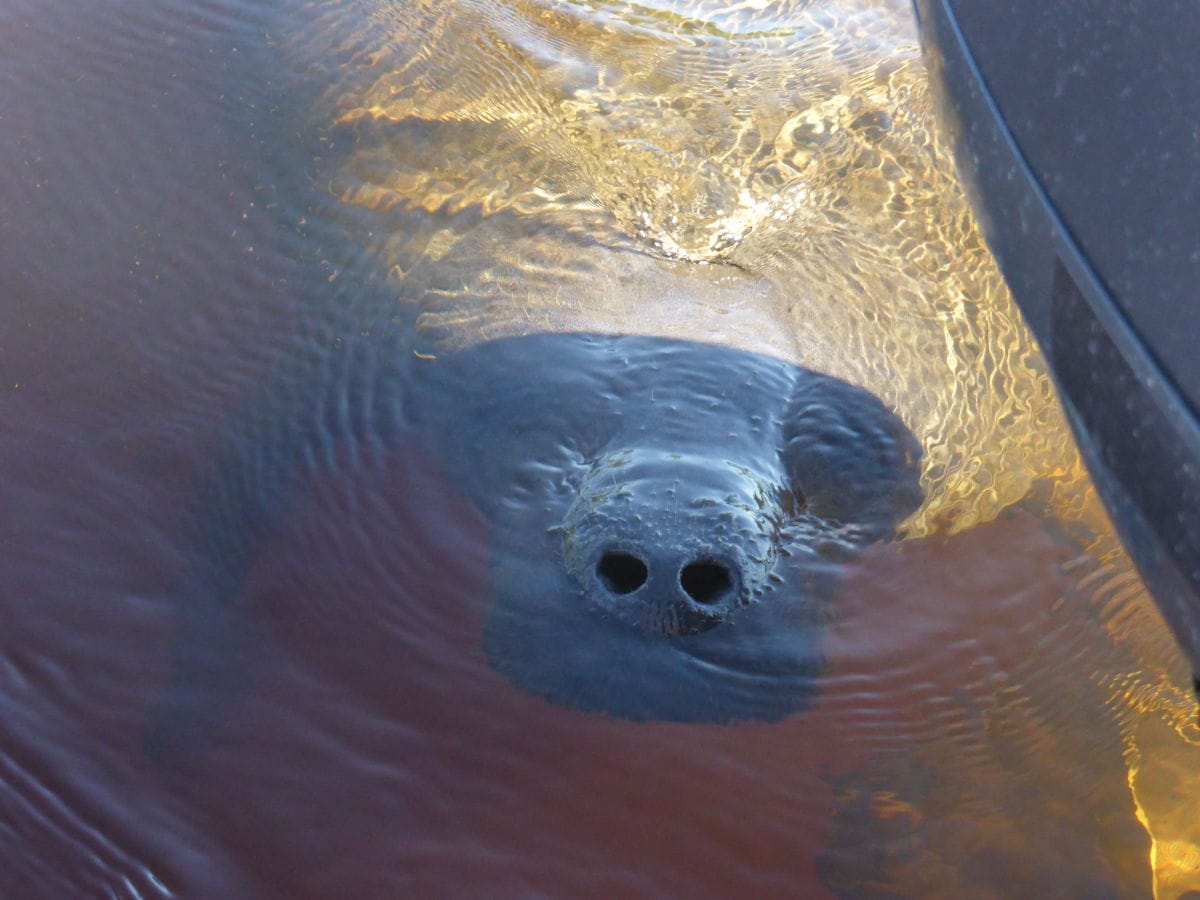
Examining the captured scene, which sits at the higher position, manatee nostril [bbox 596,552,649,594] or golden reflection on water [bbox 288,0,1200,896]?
golden reflection on water [bbox 288,0,1200,896]

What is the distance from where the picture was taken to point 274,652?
91.3 inches

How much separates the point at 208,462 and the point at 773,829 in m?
A: 1.60

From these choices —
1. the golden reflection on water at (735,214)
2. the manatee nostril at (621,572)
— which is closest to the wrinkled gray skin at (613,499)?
the manatee nostril at (621,572)

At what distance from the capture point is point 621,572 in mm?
2361

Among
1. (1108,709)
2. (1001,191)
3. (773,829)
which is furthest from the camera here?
(1001,191)

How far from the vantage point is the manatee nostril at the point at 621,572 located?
7.66 feet

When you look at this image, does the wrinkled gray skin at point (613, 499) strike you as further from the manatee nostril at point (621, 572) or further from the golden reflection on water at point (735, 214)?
the golden reflection on water at point (735, 214)

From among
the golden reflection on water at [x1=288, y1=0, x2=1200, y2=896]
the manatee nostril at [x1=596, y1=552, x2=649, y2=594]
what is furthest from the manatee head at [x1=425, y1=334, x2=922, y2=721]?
the golden reflection on water at [x1=288, y1=0, x2=1200, y2=896]

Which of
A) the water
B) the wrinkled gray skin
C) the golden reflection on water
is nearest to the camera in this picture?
the water

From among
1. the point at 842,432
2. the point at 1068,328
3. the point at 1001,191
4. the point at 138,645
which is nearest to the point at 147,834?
the point at 138,645

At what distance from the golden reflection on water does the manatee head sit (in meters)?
0.17

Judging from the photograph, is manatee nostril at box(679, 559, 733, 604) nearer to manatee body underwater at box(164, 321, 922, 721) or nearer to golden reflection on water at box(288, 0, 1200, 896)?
manatee body underwater at box(164, 321, 922, 721)

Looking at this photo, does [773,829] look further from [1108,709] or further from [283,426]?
[283,426]

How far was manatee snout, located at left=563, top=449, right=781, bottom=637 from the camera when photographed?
90.8 inches
